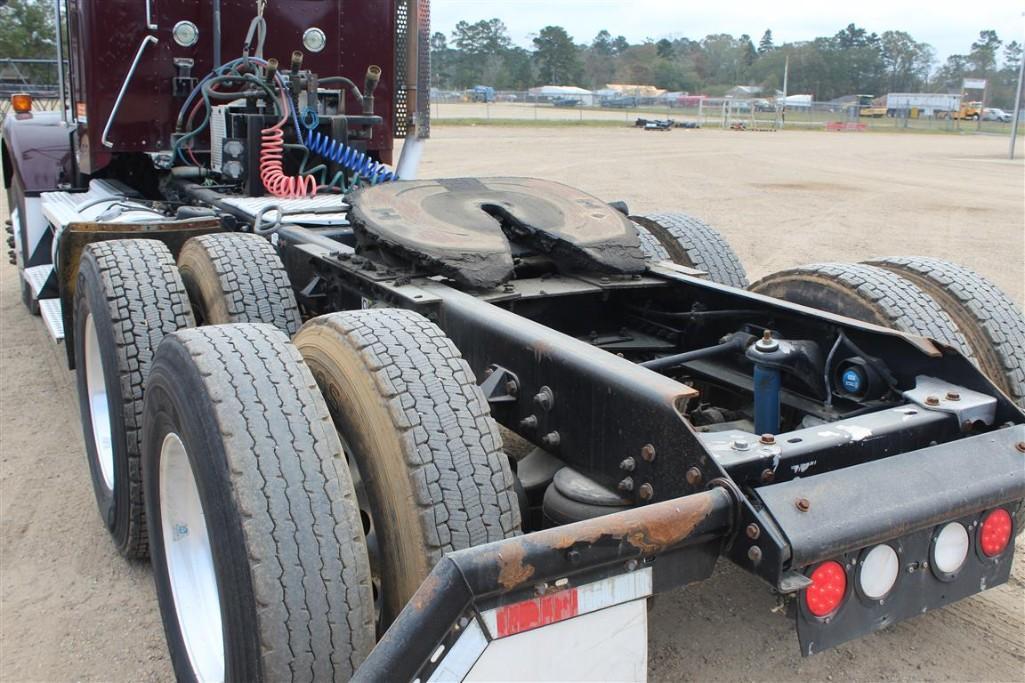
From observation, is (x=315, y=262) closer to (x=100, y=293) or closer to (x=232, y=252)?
(x=232, y=252)

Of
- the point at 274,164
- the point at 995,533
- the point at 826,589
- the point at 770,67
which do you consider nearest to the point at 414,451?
the point at 826,589

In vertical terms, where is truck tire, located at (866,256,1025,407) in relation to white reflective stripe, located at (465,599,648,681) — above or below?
above

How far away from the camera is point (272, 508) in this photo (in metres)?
2.14

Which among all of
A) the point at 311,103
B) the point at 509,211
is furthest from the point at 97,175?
the point at 509,211

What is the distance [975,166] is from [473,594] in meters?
25.8

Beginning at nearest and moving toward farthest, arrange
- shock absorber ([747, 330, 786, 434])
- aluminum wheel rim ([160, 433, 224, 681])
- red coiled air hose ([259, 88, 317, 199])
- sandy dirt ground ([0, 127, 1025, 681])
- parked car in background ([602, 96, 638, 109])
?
aluminum wheel rim ([160, 433, 224, 681])
shock absorber ([747, 330, 786, 434])
sandy dirt ground ([0, 127, 1025, 681])
red coiled air hose ([259, 88, 317, 199])
parked car in background ([602, 96, 638, 109])

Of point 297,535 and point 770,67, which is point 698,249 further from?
point 770,67

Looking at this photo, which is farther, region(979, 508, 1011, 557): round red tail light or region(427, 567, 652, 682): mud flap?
region(979, 508, 1011, 557): round red tail light

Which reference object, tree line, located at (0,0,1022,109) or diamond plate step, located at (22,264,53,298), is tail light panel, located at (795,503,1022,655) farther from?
tree line, located at (0,0,1022,109)

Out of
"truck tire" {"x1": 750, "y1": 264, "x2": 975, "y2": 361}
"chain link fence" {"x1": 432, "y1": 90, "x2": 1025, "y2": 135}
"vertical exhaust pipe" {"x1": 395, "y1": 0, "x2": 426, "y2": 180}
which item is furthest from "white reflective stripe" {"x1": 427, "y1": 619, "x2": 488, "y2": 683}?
"chain link fence" {"x1": 432, "y1": 90, "x2": 1025, "y2": 135}

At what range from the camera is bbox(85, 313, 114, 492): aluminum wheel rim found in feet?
13.0

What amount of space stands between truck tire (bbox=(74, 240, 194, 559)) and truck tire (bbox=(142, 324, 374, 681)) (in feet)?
3.18

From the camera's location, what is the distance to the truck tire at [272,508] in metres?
2.12

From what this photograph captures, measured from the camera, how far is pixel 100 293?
3.62 metres
